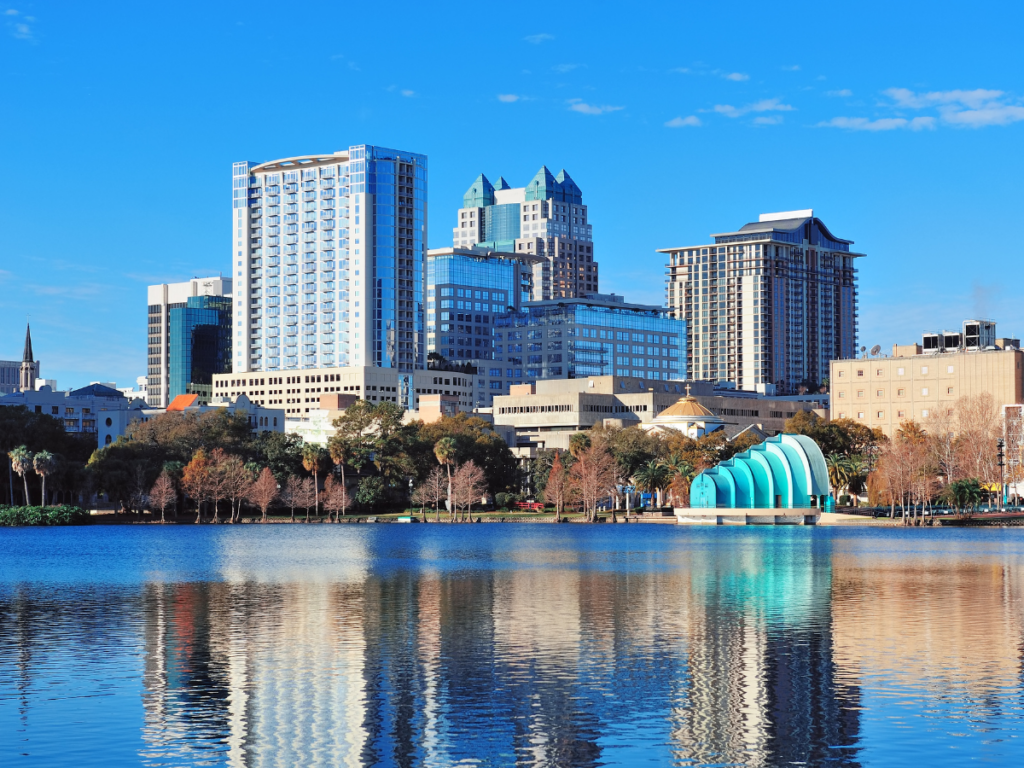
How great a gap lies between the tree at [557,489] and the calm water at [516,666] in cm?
9360

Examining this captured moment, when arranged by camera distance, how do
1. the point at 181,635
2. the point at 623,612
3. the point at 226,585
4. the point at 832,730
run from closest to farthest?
the point at 832,730, the point at 181,635, the point at 623,612, the point at 226,585

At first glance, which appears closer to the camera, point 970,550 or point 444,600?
point 444,600

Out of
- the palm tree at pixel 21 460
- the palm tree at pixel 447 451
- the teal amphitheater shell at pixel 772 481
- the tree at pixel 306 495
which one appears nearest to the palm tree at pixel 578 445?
the palm tree at pixel 447 451

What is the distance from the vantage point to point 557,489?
6924 inches

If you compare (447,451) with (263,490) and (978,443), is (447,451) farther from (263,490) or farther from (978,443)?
(978,443)

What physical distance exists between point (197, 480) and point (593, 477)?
47261 mm

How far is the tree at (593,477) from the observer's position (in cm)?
17175

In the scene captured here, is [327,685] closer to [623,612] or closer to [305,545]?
[623,612]

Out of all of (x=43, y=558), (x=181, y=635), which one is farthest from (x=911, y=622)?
(x=43, y=558)

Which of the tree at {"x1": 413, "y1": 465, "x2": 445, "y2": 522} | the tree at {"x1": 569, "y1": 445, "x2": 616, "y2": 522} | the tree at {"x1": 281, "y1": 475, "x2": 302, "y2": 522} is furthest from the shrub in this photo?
the tree at {"x1": 569, "y1": 445, "x2": 616, "y2": 522}

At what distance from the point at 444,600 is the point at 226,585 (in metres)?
14.7

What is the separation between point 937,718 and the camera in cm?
3312

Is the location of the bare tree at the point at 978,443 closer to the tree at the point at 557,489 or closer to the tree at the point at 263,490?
the tree at the point at 557,489

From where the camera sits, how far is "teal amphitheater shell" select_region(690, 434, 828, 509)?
163 metres
